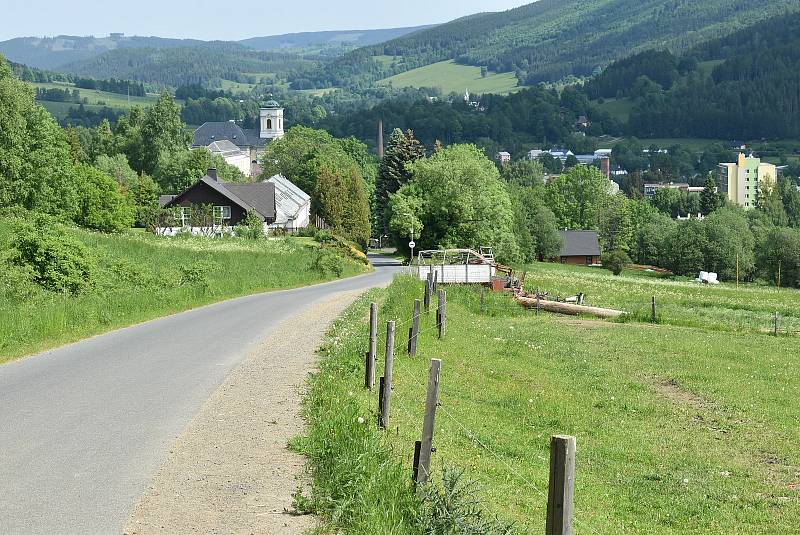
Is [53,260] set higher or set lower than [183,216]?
lower

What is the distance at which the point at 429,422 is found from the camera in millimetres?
10703

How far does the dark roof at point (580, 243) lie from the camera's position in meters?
139

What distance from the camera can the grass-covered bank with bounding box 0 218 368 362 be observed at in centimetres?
2339

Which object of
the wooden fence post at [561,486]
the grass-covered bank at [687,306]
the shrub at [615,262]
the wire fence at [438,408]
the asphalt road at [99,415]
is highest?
the wooden fence post at [561,486]

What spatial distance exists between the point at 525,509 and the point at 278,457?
2.90 m

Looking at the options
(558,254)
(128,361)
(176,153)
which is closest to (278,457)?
(128,361)

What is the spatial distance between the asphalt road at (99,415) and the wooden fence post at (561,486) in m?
4.27

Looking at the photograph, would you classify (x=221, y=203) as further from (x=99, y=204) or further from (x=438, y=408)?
(x=438, y=408)

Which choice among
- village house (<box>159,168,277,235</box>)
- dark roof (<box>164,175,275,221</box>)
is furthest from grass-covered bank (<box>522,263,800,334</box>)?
dark roof (<box>164,175,275,221</box>)

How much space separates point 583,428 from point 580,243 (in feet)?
407

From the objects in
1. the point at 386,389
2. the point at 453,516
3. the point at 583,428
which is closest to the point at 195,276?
the point at 583,428

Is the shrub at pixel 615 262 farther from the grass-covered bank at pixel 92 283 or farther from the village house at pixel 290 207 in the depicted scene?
the grass-covered bank at pixel 92 283

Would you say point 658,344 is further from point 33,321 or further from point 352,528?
point 352,528

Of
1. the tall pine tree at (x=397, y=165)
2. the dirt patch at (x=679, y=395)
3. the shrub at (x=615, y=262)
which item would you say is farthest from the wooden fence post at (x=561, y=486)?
the shrub at (x=615, y=262)
